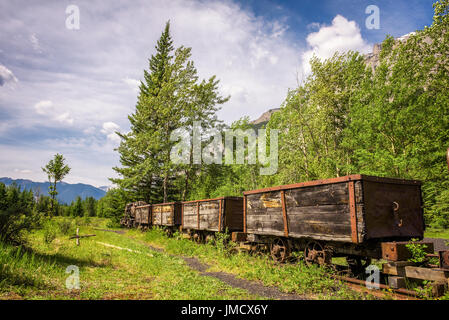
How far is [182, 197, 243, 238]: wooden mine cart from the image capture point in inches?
416

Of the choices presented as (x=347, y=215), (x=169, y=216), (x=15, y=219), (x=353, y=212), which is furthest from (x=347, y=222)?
(x=169, y=216)

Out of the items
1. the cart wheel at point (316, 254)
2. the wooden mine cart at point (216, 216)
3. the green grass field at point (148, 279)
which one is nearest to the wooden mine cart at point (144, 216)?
the wooden mine cart at point (216, 216)

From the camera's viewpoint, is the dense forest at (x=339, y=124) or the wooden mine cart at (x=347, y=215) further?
the dense forest at (x=339, y=124)

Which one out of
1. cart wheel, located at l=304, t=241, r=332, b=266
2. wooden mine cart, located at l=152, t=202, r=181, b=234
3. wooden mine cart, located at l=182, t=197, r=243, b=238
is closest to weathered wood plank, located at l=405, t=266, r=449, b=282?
cart wheel, located at l=304, t=241, r=332, b=266

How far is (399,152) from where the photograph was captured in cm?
1947

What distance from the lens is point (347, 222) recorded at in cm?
509

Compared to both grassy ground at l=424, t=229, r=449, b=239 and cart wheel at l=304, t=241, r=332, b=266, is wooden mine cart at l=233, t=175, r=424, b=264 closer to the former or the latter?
cart wheel at l=304, t=241, r=332, b=266

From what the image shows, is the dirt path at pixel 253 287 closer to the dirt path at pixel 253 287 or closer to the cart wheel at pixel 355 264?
the dirt path at pixel 253 287

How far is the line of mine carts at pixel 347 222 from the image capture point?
4770 millimetres

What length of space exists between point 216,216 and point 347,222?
21.9 feet

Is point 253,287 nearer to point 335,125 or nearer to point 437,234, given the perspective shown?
point 437,234
